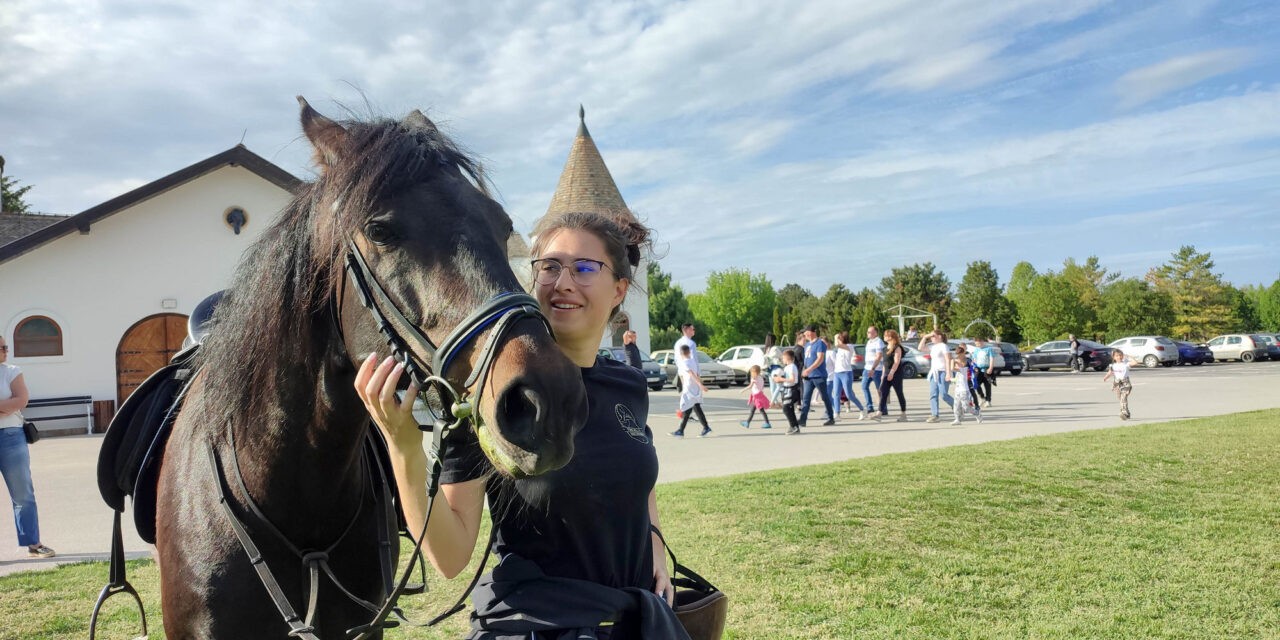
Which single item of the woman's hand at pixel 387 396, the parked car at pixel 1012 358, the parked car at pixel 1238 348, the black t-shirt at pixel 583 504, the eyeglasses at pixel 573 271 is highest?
the eyeglasses at pixel 573 271

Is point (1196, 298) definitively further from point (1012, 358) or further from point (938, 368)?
point (938, 368)

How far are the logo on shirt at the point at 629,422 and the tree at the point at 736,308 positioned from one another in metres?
75.3

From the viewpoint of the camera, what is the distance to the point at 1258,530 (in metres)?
6.14

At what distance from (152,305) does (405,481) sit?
1978 cm

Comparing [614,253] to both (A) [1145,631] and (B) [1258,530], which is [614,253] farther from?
(B) [1258,530]

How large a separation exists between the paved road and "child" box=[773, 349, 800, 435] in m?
0.34

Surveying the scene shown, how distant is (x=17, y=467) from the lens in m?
6.61

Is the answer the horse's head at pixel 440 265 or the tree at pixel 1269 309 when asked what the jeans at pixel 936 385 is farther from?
the tree at pixel 1269 309


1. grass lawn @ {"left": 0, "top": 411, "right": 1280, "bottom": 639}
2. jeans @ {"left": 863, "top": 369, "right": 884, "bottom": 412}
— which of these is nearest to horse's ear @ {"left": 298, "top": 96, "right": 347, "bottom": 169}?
grass lawn @ {"left": 0, "top": 411, "right": 1280, "bottom": 639}

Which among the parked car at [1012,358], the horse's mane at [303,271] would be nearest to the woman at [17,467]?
the horse's mane at [303,271]

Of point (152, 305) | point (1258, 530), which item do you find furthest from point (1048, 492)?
point (152, 305)

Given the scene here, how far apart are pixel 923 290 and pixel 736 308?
61.8 ft

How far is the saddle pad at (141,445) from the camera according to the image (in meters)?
2.53

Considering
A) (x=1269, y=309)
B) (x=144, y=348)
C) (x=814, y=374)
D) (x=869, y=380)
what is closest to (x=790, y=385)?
(x=814, y=374)
